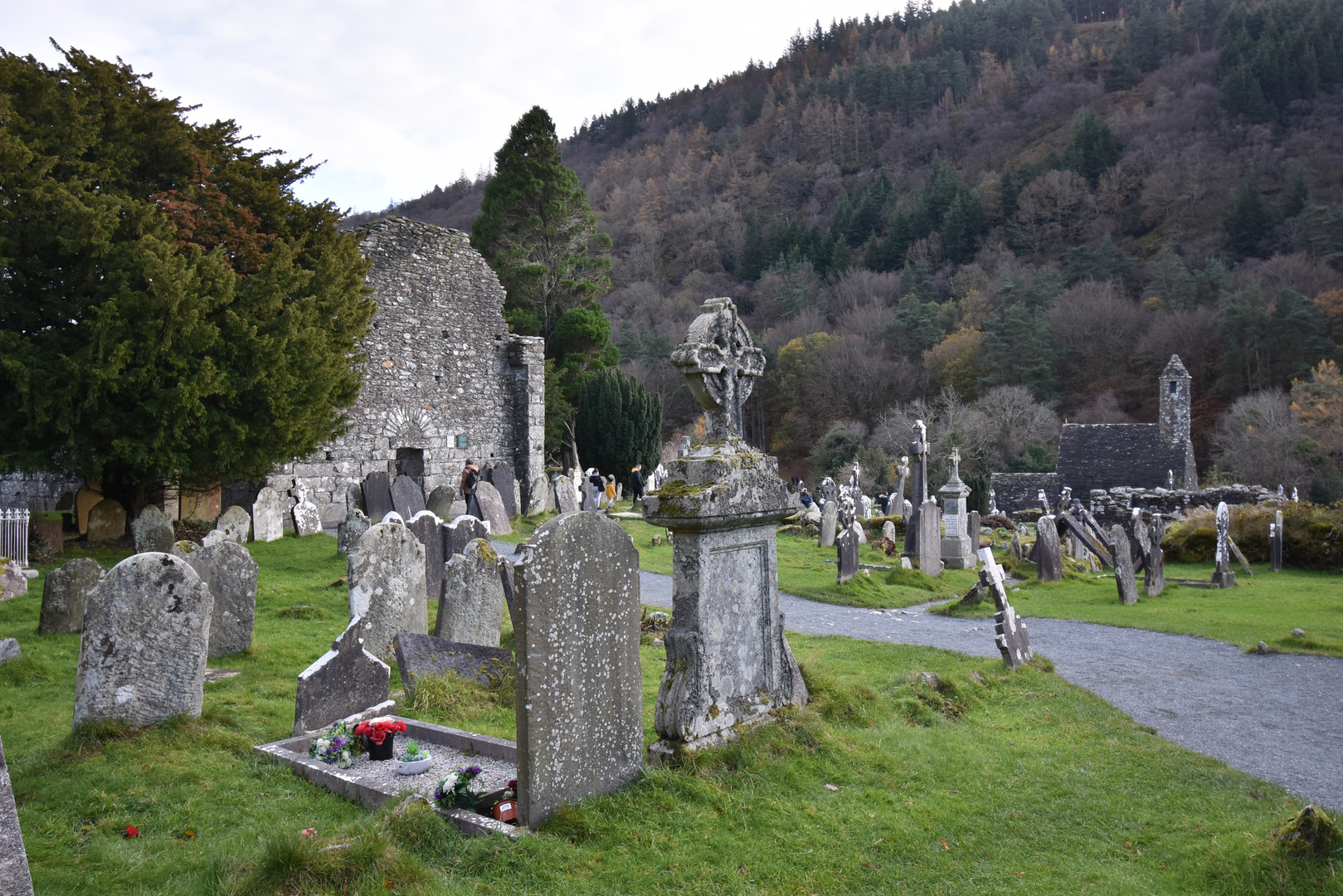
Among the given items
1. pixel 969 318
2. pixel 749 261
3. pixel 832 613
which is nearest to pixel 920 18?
pixel 749 261

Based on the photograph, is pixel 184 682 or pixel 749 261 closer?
pixel 184 682

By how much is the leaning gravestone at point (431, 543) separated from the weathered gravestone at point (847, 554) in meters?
5.85

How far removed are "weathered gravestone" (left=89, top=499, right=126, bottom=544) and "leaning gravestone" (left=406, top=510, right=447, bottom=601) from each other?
5.67 metres

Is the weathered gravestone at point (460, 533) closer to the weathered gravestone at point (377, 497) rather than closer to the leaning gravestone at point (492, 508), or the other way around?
the leaning gravestone at point (492, 508)

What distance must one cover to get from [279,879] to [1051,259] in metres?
57.2

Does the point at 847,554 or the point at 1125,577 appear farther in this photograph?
the point at 847,554

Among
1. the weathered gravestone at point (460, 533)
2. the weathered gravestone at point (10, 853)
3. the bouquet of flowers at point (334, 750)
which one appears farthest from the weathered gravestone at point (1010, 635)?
the weathered gravestone at point (10, 853)

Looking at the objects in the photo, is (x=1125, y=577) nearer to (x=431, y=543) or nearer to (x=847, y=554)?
(x=847, y=554)

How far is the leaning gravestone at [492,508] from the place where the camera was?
1606 centimetres

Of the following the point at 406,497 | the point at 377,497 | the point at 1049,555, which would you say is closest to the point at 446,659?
the point at 406,497

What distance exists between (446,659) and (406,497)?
10.5 metres

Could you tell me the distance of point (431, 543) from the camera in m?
10.5

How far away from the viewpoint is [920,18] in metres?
92.6

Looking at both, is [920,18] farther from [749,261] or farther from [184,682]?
[184,682]
